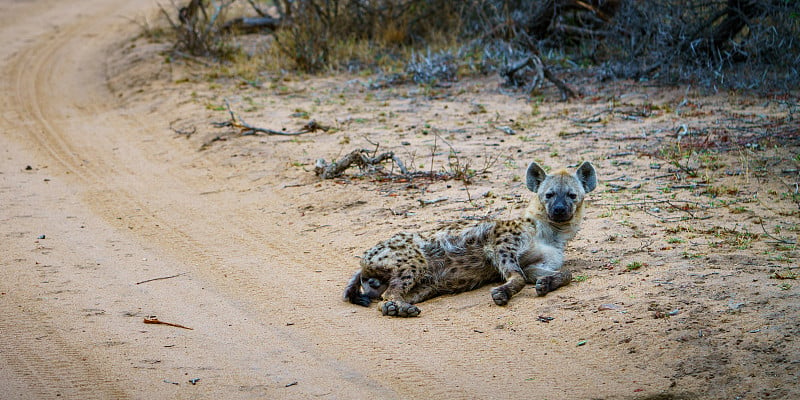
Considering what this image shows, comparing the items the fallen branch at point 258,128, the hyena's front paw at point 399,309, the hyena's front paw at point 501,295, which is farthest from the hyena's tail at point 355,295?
the fallen branch at point 258,128

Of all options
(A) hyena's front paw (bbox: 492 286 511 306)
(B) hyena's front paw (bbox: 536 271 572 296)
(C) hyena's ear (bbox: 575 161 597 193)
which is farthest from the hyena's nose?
(A) hyena's front paw (bbox: 492 286 511 306)

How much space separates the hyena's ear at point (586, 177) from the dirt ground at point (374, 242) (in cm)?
39

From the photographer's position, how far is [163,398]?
3.41 m

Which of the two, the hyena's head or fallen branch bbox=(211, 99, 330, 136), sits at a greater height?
the hyena's head

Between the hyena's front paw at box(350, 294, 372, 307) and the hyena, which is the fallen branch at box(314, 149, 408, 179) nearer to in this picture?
the hyena

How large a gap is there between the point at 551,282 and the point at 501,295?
328 millimetres

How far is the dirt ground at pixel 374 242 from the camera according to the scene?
360 cm

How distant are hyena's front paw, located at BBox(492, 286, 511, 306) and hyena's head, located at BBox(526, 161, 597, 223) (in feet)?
2.44

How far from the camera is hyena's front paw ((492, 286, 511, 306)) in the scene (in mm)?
4430

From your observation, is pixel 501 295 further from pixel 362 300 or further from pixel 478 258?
pixel 362 300

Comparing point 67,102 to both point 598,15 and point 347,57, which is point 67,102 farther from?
point 598,15

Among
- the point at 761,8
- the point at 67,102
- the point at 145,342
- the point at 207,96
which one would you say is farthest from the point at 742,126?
the point at 67,102

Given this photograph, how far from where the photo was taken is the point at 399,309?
4.38m

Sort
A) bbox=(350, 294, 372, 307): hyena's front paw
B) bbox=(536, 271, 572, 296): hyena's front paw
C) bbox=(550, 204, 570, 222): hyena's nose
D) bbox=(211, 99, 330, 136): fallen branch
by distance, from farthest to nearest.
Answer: bbox=(211, 99, 330, 136): fallen branch
bbox=(550, 204, 570, 222): hyena's nose
bbox=(350, 294, 372, 307): hyena's front paw
bbox=(536, 271, 572, 296): hyena's front paw
